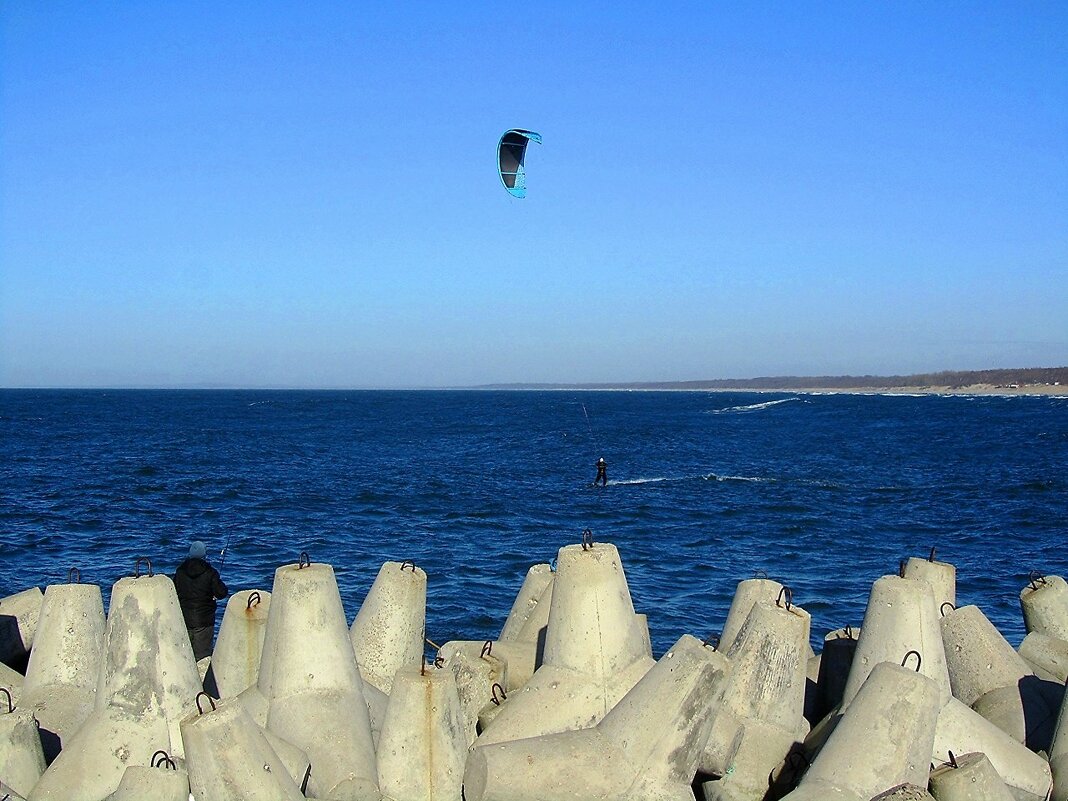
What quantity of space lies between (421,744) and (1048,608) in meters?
5.20

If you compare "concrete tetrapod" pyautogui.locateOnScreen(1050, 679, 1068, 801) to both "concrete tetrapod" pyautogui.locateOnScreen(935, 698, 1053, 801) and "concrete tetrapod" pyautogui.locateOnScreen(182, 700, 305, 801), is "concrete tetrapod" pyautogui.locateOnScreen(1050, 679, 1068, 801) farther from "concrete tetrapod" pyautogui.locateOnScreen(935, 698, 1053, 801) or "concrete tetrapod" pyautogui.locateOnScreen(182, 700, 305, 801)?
"concrete tetrapod" pyautogui.locateOnScreen(182, 700, 305, 801)

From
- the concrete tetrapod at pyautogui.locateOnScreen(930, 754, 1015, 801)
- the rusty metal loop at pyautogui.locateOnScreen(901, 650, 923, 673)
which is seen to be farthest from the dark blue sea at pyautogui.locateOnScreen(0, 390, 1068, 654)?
the concrete tetrapod at pyautogui.locateOnScreen(930, 754, 1015, 801)

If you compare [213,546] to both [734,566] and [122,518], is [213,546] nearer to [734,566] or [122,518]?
[122,518]

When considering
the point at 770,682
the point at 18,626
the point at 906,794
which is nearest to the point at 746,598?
the point at 770,682

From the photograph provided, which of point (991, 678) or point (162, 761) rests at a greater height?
point (162, 761)

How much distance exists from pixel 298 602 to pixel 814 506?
22.0 m

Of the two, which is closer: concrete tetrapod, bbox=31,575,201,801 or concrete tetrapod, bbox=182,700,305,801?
concrete tetrapod, bbox=182,700,305,801

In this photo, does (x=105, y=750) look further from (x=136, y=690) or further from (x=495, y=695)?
(x=495, y=695)

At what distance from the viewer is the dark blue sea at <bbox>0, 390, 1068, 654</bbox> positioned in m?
15.9

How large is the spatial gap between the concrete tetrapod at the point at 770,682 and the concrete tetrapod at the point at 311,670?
216 cm

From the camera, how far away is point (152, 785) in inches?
195

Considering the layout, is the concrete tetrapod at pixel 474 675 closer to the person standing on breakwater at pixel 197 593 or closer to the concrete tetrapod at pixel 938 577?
the person standing on breakwater at pixel 197 593

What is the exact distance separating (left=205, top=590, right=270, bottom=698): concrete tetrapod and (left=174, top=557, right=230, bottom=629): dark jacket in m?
1.01

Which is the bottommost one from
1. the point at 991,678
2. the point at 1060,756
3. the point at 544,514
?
the point at 544,514
